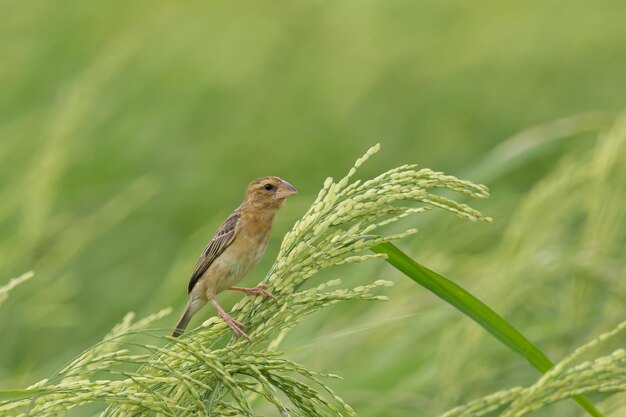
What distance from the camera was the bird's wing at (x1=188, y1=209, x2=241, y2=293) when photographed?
12.7 feet

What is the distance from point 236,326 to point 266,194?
140 centimetres

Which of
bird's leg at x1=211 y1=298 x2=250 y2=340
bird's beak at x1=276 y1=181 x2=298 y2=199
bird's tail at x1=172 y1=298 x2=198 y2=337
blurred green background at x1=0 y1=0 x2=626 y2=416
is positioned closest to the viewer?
bird's leg at x1=211 y1=298 x2=250 y2=340

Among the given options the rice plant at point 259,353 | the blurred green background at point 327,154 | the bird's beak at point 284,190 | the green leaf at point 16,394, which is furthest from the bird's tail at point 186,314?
the green leaf at point 16,394

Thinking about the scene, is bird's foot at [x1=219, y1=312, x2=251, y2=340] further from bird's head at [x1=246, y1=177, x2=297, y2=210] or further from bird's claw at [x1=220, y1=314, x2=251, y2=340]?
bird's head at [x1=246, y1=177, x2=297, y2=210]

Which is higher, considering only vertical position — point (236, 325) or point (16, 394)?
point (236, 325)

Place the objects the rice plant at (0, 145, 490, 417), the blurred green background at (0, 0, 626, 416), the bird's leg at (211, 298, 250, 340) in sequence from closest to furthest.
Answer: the rice plant at (0, 145, 490, 417)
the bird's leg at (211, 298, 250, 340)
the blurred green background at (0, 0, 626, 416)

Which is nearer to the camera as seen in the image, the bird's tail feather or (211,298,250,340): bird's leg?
(211,298,250,340): bird's leg

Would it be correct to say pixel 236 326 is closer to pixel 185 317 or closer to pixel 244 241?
pixel 244 241

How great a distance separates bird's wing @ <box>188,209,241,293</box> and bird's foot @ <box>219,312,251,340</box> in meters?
1.39

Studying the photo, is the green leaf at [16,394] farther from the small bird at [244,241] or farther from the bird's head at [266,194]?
the bird's head at [266,194]

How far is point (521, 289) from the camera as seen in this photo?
4.29 metres

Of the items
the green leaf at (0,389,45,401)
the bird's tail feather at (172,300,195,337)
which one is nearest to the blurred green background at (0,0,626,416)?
the bird's tail feather at (172,300,195,337)

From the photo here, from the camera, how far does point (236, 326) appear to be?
243 centimetres

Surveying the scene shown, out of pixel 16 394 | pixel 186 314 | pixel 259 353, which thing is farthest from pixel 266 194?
pixel 16 394
